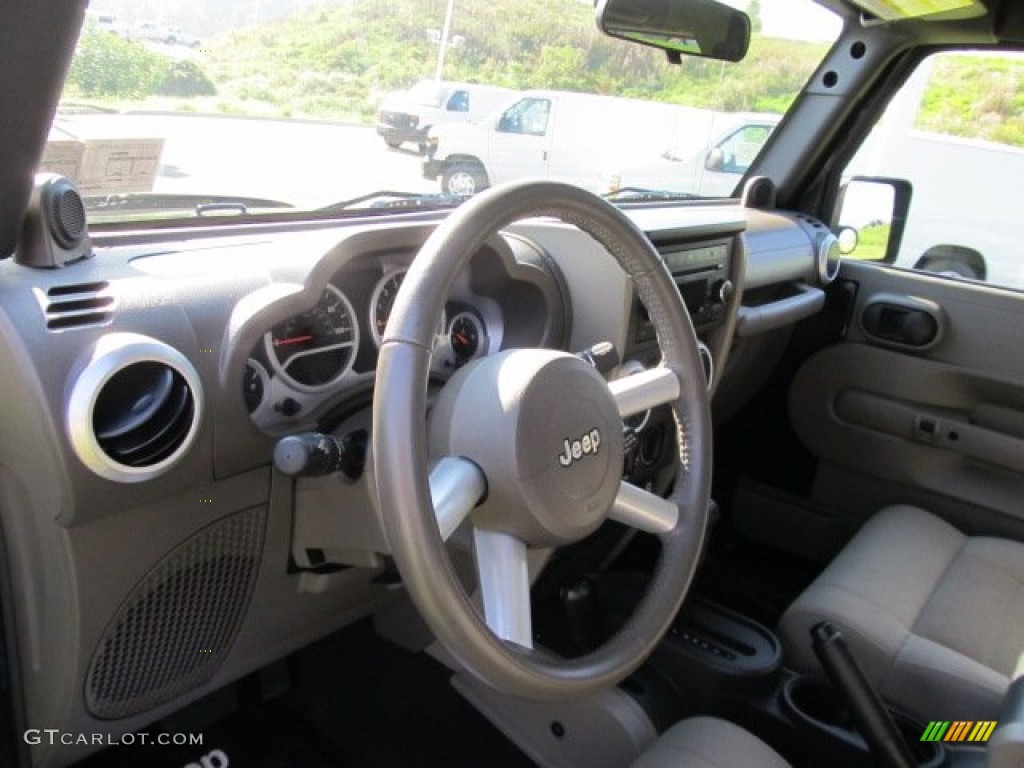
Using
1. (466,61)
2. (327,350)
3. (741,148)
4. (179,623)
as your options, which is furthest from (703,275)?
(179,623)

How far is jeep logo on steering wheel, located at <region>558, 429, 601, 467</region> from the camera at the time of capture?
1103 millimetres

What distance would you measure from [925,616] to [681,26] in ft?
4.82

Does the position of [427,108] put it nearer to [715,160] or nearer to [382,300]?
[382,300]

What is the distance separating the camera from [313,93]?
1574 mm

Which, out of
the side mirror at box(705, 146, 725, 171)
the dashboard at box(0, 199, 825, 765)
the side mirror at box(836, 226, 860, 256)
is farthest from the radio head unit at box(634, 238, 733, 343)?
the side mirror at box(836, 226, 860, 256)

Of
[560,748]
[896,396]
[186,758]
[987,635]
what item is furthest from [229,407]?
[896,396]

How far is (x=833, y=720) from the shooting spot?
1.84 m

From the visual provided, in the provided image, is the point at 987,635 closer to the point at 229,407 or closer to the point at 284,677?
the point at 284,677

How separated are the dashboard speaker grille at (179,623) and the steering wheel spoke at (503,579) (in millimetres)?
500

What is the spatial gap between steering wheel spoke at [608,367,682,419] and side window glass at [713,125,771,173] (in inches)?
74.1

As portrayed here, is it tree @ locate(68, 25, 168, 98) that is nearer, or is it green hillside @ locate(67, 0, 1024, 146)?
tree @ locate(68, 25, 168, 98)

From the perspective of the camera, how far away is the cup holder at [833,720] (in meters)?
1.70

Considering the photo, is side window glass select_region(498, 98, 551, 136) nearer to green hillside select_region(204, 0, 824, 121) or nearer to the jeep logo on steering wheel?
green hillside select_region(204, 0, 824, 121)

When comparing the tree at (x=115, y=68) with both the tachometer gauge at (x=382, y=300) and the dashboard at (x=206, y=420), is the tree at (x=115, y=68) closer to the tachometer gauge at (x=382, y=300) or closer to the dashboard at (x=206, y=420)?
the dashboard at (x=206, y=420)
